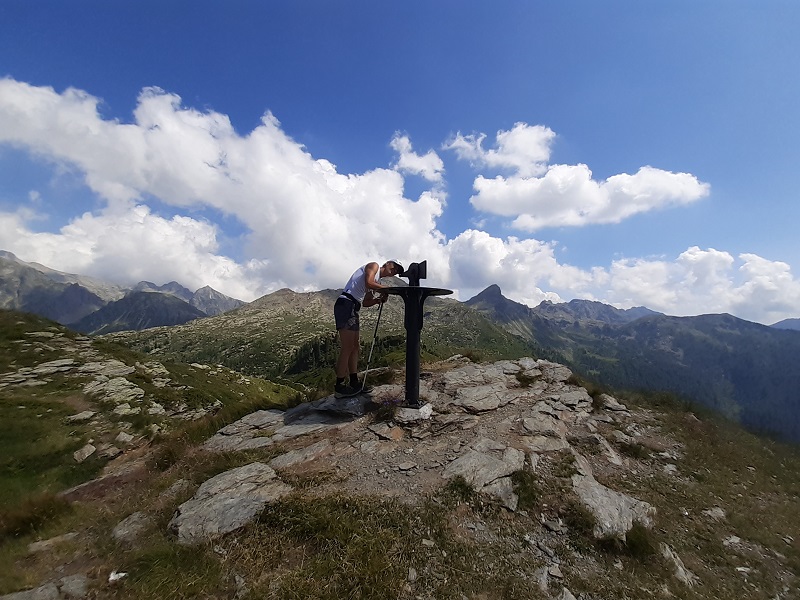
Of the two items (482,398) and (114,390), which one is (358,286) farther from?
(114,390)

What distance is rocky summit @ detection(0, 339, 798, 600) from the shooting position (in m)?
5.85

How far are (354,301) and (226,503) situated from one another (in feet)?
21.2

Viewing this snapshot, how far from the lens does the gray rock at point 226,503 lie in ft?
21.6

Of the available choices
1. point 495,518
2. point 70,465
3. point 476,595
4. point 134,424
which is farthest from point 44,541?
A: point 134,424

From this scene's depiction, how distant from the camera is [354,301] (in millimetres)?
11992

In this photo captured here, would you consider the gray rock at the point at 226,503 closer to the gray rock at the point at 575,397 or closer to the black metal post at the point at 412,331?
the black metal post at the point at 412,331

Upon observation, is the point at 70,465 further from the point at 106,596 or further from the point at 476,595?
the point at 476,595

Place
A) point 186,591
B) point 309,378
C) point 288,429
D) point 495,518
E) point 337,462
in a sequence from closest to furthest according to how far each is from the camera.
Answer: point 186,591
point 495,518
point 337,462
point 288,429
point 309,378

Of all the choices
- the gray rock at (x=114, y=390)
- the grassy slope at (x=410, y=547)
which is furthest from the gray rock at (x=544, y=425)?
the gray rock at (x=114, y=390)

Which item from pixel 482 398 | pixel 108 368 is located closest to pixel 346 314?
pixel 482 398

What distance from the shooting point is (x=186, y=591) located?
5.15 metres

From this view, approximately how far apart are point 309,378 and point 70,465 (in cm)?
17059

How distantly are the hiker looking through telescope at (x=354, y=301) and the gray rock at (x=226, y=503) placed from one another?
4.44m

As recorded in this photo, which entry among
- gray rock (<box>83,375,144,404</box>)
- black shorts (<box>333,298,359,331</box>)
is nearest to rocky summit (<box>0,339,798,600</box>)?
black shorts (<box>333,298,359,331</box>)
